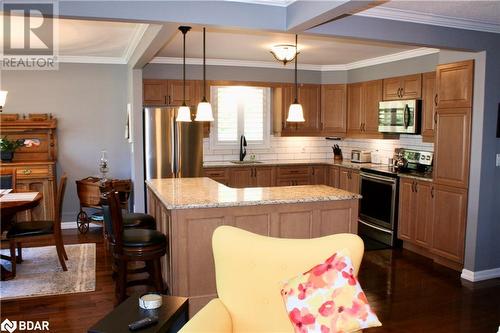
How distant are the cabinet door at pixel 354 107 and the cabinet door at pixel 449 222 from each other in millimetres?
2082

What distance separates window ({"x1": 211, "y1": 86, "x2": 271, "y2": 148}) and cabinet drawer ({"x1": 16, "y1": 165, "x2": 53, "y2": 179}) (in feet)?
7.95

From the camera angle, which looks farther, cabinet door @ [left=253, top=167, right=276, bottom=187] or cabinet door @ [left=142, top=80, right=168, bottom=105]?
cabinet door @ [left=253, top=167, right=276, bottom=187]

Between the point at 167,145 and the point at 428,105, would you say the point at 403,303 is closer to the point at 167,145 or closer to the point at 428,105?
the point at 428,105

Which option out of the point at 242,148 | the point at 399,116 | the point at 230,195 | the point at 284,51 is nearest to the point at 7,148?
the point at 242,148

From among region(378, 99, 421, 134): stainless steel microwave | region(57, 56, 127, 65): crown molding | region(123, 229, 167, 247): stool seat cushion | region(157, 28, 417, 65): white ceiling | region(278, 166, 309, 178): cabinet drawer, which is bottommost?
region(123, 229, 167, 247): stool seat cushion

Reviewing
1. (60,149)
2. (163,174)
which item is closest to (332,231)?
(163,174)

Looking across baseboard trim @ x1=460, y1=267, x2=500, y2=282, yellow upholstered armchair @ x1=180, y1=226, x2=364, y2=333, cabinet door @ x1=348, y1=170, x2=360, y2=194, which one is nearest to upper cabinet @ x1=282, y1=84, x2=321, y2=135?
cabinet door @ x1=348, y1=170, x2=360, y2=194

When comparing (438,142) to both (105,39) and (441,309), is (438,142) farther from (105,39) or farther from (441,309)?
(105,39)

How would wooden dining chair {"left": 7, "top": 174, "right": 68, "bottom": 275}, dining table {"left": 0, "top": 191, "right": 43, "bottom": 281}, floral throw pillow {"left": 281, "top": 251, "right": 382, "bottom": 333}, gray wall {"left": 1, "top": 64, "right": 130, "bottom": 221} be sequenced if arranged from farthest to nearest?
gray wall {"left": 1, "top": 64, "right": 130, "bottom": 221}, wooden dining chair {"left": 7, "top": 174, "right": 68, "bottom": 275}, dining table {"left": 0, "top": 191, "right": 43, "bottom": 281}, floral throw pillow {"left": 281, "top": 251, "right": 382, "bottom": 333}

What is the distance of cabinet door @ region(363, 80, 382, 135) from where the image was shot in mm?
6355

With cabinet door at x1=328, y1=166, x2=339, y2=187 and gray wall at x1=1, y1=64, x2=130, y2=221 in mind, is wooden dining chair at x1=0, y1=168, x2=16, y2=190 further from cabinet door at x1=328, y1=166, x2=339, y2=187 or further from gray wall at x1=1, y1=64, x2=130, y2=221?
cabinet door at x1=328, y1=166, x2=339, y2=187

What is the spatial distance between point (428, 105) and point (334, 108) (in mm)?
1892

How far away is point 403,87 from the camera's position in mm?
5848

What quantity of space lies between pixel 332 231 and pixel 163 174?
9.30ft
